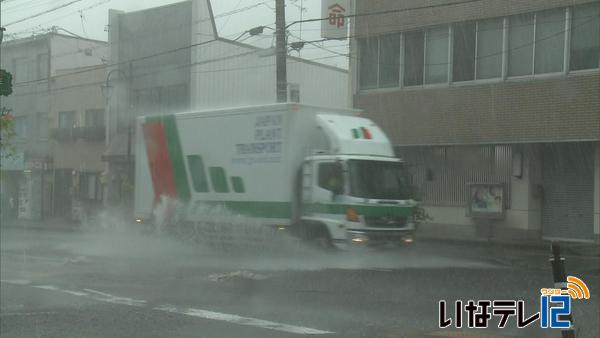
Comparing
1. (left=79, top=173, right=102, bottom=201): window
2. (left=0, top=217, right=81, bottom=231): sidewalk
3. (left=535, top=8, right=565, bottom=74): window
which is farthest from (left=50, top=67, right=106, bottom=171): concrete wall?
(left=535, top=8, right=565, bottom=74): window

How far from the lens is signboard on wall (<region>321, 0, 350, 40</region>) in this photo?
23.8m

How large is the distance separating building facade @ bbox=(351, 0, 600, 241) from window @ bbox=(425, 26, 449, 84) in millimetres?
34

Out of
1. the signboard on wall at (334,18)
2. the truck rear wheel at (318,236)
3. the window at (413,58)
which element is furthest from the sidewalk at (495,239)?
the truck rear wheel at (318,236)

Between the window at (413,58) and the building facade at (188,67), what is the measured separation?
3321mm

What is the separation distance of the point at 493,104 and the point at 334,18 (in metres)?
5.71

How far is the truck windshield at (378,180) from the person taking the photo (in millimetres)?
15664

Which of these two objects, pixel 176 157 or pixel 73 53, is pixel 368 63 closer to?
pixel 176 157

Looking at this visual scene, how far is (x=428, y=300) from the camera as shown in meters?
10.8

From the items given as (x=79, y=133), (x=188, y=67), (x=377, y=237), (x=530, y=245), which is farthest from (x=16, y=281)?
(x=79, y=133)

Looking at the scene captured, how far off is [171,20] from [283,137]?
33.9 ft

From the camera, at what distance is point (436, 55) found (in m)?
24.5

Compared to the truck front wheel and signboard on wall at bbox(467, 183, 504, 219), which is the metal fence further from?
the truck front wheel

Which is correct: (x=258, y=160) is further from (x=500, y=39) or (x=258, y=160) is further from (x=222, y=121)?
(x=500, y=39)

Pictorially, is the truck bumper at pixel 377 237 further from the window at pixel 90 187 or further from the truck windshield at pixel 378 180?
the window at pixel 90 187
